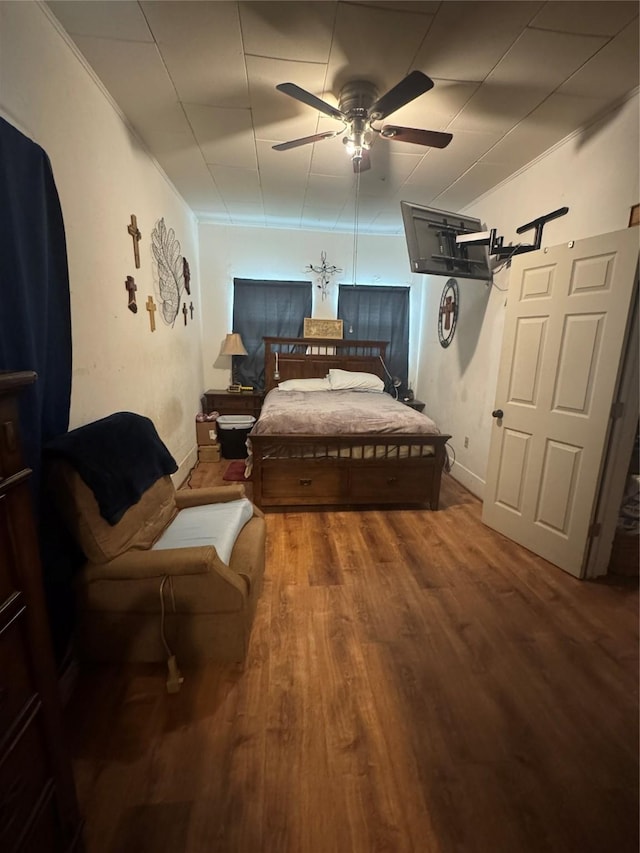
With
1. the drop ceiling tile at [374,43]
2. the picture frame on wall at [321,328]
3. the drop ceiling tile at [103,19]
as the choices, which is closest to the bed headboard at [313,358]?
the picture frame on wall at [321,328]

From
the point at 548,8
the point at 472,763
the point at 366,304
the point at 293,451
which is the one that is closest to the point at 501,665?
the point at 472,763

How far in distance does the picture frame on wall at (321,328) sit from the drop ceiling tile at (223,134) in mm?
1963

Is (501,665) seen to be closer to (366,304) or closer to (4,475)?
(4,475)

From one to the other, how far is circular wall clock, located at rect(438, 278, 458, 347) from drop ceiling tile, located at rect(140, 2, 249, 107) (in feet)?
8.64

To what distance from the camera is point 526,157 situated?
2666mm

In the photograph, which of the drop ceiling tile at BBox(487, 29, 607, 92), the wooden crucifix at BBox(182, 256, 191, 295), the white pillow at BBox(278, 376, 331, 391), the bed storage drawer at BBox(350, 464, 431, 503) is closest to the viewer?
the drop ceiling tile at BBox(487, 29, 607, 92)

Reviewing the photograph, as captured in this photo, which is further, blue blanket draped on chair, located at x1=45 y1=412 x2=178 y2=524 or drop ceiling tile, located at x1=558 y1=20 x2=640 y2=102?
drop ceiling tile, located at x1=558 y1=20 x2=640 y2=102

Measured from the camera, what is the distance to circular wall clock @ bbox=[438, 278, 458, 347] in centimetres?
389

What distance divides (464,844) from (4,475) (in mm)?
1586

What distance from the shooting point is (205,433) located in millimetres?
4176

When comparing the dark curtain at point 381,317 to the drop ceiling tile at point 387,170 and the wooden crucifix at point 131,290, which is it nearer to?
the drop ceiling tile at point 387,170

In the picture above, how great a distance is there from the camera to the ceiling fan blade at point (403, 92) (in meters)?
1.51

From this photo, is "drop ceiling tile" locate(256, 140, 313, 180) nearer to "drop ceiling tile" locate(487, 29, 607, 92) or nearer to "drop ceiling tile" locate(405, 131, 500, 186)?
"drop ceiling tile" locate(405, 131, 500, 186)

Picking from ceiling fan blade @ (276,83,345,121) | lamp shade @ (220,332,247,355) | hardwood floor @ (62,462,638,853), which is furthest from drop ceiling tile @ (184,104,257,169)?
hardwood floor @ (62,462,638,853)
